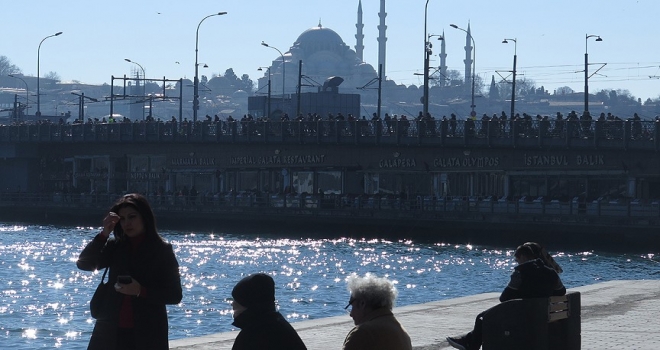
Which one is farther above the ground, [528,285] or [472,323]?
[528,285]

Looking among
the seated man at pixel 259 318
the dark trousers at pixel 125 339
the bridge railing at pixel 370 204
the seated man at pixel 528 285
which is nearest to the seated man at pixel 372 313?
the seated man at pixel 259 318

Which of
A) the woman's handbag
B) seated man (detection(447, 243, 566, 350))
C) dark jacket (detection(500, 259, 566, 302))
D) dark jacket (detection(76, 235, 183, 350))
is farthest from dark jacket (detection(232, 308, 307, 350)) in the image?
dark jacket (detection(500, 259, 566, 302))

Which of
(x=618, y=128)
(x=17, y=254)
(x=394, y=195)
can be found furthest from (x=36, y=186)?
(x=618, y=128)

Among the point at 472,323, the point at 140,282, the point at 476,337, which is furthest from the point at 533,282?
the point at 472,323

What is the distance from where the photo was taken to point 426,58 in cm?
6469

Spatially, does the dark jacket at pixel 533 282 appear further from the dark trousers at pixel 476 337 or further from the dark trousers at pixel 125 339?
the dark trousers at pixel 125 339

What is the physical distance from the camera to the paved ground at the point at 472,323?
52.8ft

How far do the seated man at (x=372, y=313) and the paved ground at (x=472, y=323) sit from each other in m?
6.60

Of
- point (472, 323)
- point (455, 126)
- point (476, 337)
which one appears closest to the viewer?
point (476, 337)

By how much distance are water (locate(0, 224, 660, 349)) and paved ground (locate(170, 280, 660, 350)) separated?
18.2 feet

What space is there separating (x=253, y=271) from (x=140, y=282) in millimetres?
30973

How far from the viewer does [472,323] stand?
59.7ft

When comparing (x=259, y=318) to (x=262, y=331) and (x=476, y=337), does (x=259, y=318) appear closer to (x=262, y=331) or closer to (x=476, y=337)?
(x=262, y=331)

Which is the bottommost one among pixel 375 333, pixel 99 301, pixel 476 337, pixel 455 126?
pixel 476 337
